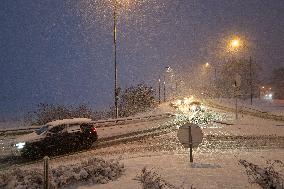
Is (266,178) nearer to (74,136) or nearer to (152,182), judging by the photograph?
(152,182)

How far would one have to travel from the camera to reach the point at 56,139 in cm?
1934

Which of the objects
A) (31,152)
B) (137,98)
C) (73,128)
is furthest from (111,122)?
(137,98)

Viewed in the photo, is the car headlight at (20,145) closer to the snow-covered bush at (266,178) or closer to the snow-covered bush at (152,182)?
the snow-covered bush at (152,182)

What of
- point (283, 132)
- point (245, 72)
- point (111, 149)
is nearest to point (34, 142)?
point (111, 149)

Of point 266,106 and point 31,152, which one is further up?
point 31,152

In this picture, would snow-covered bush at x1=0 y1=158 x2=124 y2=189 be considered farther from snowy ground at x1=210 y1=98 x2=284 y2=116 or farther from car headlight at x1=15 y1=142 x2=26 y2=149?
snowy ground at x1=210 y1=98 x2=284 y2=116

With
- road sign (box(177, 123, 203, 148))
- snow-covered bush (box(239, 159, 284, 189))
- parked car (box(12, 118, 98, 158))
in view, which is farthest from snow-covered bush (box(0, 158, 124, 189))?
parked car (box(12, 118, 98, 158))

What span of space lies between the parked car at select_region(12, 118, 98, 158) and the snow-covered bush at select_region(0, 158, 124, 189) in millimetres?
8241

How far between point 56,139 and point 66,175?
976 cm

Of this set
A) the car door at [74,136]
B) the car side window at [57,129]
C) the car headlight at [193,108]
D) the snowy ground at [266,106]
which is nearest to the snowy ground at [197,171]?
the car door at [74,136]

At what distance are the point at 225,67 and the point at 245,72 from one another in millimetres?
7709

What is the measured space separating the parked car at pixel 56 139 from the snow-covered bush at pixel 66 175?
824 centimetres

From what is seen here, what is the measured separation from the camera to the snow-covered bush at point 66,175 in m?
9.41

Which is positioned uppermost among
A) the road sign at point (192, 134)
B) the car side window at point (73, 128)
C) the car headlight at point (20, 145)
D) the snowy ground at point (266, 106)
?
the road sign at point (192, 134)
